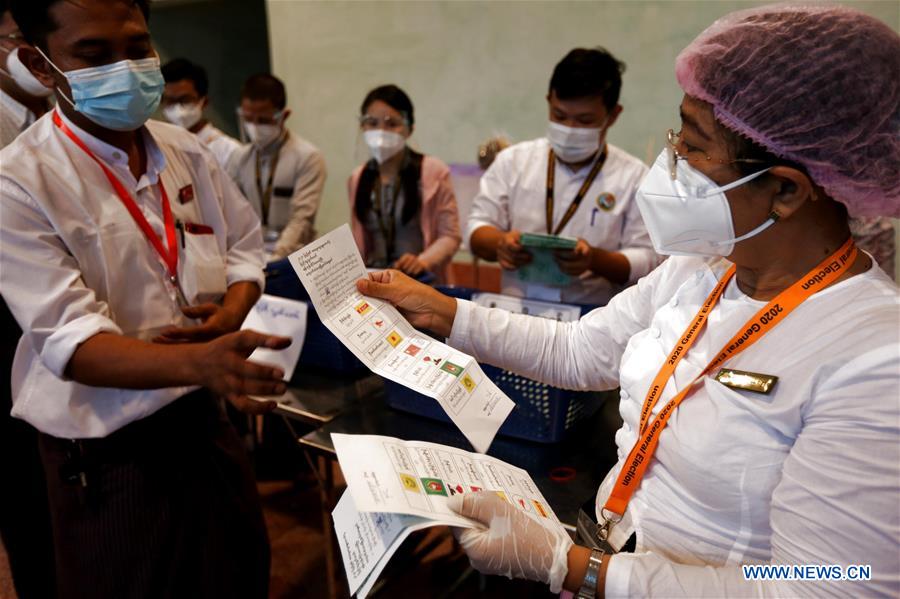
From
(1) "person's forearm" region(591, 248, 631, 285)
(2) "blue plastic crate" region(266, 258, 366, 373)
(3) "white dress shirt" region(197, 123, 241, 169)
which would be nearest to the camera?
(2) "blue plastic crate" region(266, 258, 366, 373)

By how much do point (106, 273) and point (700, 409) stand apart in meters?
1.33

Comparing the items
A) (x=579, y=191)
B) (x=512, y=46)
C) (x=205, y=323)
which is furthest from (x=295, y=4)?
(x=205, y=323)

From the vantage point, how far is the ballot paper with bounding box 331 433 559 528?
→ 35.8 inches

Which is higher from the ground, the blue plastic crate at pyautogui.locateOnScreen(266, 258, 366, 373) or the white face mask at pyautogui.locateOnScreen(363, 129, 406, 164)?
the white face mask at pyautogui.locateOnScreen(363, 129, 406, 164)

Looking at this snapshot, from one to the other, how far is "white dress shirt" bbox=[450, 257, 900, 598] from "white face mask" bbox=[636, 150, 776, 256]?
0.10 m

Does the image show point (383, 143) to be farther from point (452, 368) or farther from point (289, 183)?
point (452, 368)

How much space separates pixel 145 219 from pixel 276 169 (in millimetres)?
2292

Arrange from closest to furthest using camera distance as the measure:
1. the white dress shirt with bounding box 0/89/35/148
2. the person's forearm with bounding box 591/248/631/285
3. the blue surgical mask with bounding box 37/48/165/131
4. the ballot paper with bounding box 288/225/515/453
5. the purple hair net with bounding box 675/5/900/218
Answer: the purple hair net with bounding box 675/5/900/218
the ballot paper with bounding box 288/225/515/453
the blue surgical mask with bounding box 37/48/165/131
the white dress shirt with bounding box 0/89/35/148
the person's forearm with bounding box 591/248/631/285

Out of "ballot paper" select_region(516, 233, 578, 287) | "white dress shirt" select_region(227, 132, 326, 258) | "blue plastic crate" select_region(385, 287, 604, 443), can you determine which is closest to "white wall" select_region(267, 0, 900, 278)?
"white dress shirt" select_region(227, 132, 326, 258)

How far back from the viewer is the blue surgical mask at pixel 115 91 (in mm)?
1425

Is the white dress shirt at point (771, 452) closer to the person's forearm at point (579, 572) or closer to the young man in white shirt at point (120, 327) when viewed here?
the person's forearm at point (579, 572)

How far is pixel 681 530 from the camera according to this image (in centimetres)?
98

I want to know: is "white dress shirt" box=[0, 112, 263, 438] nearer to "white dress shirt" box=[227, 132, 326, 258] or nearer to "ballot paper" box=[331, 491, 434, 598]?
"ballot paper" box=[331, 491, 434, 598]

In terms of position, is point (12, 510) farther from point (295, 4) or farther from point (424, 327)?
point (295, 4)
